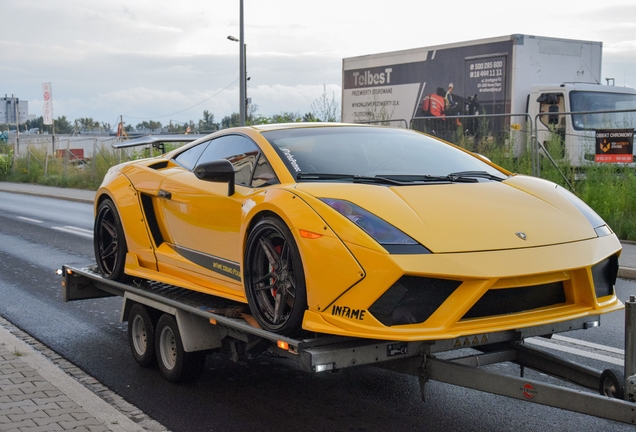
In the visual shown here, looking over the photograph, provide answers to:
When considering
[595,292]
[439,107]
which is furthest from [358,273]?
[439,107]

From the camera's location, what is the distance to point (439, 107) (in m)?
20.6

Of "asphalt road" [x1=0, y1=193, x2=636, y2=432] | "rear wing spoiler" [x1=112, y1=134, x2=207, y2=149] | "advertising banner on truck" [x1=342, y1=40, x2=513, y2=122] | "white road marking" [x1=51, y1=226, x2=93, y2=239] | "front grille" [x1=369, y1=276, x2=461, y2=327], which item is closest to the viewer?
"front grille" [x1=369, y1=276, x2=461, y2=327]

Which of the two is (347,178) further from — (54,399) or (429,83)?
(429,83)

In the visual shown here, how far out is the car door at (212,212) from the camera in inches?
201

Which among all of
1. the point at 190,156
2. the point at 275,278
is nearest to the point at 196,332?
the point at 275,278

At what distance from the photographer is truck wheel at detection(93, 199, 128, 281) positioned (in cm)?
652

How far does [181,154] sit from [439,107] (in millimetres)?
14938

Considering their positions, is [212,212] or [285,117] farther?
[285,117]

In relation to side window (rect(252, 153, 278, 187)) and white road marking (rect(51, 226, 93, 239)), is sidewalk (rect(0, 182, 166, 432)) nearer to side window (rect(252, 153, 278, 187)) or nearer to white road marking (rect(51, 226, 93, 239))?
side window (rect(252, 153, 278, 187))

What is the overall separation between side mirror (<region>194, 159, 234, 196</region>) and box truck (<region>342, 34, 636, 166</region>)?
10880 millimetres

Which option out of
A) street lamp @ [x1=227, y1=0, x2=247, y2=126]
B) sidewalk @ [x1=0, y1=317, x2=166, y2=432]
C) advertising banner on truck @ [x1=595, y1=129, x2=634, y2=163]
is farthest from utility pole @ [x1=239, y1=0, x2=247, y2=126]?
sidewalk @ [x1=0, y1=317, x2=166, y2=432]

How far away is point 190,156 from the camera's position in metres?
6.25

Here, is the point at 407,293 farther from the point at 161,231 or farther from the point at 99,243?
the point at 99,243

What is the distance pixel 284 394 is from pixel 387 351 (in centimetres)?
162
